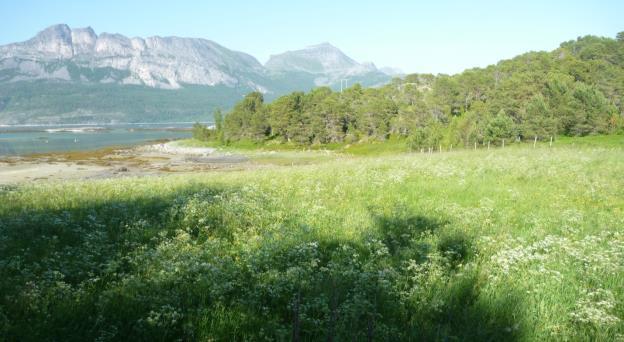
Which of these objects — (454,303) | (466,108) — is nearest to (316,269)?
(454,303)

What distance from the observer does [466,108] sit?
6019 inches

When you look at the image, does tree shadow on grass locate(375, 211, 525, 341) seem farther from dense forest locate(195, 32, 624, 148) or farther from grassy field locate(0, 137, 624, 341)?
dense forest locate(195, 32, 624, 148)

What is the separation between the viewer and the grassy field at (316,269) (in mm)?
5910

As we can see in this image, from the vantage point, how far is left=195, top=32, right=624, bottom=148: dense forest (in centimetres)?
9450

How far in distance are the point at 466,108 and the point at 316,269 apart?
158671 mm

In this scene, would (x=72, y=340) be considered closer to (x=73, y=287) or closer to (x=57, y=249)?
(x=73, y=287)

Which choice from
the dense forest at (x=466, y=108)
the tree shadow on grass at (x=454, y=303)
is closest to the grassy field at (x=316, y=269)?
the tree shadow on grass at (x=454, y=303)

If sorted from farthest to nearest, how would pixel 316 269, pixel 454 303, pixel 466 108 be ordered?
pixel 466 108 → pixel 316 269 → pixel 454 303

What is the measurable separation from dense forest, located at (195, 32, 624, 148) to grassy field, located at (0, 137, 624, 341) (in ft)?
291

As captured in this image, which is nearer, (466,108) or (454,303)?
(454,303)

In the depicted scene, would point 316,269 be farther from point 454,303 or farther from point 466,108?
point 466,108

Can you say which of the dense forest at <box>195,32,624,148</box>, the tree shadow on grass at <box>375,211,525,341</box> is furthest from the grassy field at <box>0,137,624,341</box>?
the dense forest at <box>195,32,624,148</box>

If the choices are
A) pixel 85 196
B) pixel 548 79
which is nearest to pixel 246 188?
pixel 85 196

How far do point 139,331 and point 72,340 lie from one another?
0.85 metres
